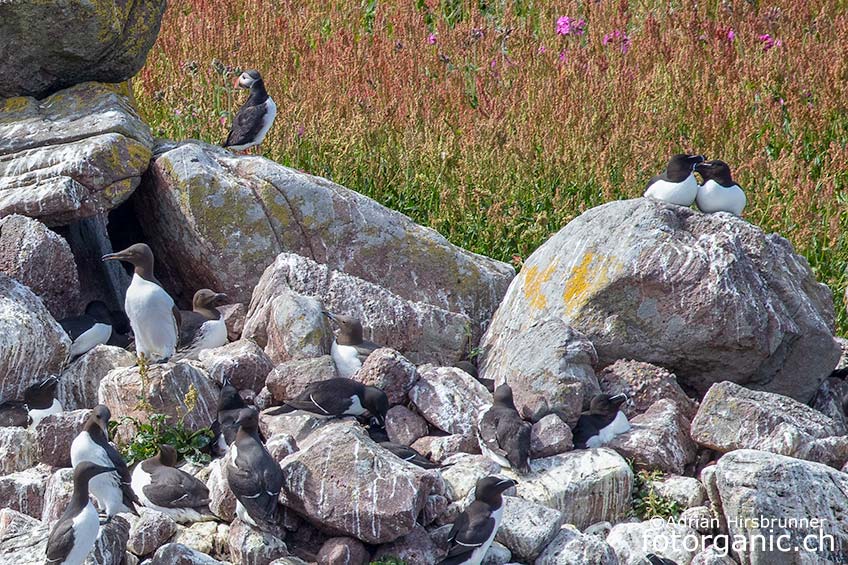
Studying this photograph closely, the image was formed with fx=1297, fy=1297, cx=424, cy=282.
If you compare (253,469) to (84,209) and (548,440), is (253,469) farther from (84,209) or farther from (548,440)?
(84,209)

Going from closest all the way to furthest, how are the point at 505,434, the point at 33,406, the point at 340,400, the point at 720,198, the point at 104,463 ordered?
the point at 104,463, the point at 505,434, the point at 340,400, the point at 33,406, the point at 720,198

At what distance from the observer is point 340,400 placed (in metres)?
7.91

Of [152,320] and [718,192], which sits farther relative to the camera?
[718,192]

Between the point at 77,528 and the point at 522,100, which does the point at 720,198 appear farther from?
A: the point at 77,528

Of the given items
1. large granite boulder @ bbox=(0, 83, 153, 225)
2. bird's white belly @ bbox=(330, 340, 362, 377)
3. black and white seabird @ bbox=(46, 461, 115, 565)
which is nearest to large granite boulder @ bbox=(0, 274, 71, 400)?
large granite boulder @ bbox=(0, 83, 153, 225)

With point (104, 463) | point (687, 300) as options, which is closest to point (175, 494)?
point (104, 463)

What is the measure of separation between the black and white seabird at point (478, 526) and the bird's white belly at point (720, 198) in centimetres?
333

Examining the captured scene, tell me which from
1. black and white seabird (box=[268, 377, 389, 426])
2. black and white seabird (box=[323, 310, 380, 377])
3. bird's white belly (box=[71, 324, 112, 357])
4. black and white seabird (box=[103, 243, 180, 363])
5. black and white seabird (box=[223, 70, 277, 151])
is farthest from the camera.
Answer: black and white seabird (box=[223, 70, 277, 151])

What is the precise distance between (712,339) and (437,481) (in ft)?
7.97

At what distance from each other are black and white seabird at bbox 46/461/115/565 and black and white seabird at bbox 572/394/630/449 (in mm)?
2946

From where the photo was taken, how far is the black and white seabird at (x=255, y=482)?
22.2ft

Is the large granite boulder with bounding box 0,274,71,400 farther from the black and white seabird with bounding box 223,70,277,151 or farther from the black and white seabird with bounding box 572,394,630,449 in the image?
the black and white seabird with bounding box 572,394,630,449

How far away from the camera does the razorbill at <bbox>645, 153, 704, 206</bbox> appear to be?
9195 millimetres

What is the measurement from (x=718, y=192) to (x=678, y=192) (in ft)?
1.01
